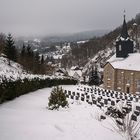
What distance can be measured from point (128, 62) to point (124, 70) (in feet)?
7.46

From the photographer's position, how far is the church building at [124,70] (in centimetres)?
6138

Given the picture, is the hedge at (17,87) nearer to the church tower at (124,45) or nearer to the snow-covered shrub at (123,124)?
the snow-covered shrub at (123,124)

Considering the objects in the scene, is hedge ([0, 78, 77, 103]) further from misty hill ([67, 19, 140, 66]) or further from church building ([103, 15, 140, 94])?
misty hill ([67, 19, 140, 66])

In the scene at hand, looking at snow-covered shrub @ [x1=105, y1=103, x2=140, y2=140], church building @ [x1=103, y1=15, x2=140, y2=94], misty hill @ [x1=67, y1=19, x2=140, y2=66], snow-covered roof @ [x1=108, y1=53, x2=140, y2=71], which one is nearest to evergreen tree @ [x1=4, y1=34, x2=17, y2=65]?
church building @ [x1=103, y1=15, x2=140, y2=94]

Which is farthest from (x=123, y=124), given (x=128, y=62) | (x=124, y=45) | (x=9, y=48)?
(x=9, y=48)

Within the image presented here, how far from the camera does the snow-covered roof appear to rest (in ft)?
204

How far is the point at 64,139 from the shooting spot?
10.7m

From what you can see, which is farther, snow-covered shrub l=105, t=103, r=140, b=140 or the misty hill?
the misty hill

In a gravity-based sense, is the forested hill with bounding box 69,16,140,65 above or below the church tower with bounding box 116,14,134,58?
above

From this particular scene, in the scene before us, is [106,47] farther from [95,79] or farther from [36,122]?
[36,122]

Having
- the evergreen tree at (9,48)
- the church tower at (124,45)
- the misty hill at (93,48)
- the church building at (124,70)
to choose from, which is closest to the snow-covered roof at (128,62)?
the church building at (124,70)

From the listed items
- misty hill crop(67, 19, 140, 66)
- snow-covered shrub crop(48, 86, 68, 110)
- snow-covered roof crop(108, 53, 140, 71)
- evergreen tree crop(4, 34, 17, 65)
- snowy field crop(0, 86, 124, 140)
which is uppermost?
misty hill crop(67, 19, 140, 66)

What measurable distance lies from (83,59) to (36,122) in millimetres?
164946

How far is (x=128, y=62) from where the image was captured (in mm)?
65000
